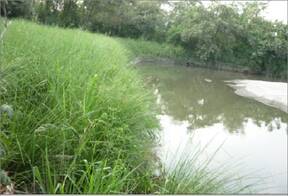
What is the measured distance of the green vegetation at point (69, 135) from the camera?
4.71ft

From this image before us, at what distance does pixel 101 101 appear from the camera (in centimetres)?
202

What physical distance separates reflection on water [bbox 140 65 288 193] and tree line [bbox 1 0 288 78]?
106cm

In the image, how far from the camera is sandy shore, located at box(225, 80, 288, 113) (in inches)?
293

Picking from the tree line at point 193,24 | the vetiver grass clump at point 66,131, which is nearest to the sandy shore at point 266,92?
the tree line at point 193,24

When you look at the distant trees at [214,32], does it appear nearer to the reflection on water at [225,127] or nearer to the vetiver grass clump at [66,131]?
the reflection on water at [225,127]

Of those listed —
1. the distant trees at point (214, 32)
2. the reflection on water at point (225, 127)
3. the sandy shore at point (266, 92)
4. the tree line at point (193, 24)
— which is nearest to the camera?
the reflection on water at point (225, 127)

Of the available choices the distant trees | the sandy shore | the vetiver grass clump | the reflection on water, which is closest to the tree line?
the distant trees

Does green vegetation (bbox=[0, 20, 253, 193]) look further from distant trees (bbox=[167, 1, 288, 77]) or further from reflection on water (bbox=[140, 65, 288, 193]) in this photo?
distant trees (bbox=[167, 1, 288, 77])

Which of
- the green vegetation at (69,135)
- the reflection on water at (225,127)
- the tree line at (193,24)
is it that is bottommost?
the reflection on water at (225,127)

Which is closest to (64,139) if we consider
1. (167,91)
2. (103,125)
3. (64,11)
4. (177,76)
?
(103,125)

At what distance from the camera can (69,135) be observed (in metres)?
1.63

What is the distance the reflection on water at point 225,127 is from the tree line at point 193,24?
3.46 ft

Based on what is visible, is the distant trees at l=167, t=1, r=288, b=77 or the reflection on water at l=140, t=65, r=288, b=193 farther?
the distant trees at l=167, t=1, r=288, b=77

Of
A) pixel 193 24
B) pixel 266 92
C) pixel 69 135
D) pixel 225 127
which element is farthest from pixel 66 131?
pixel 193 24
